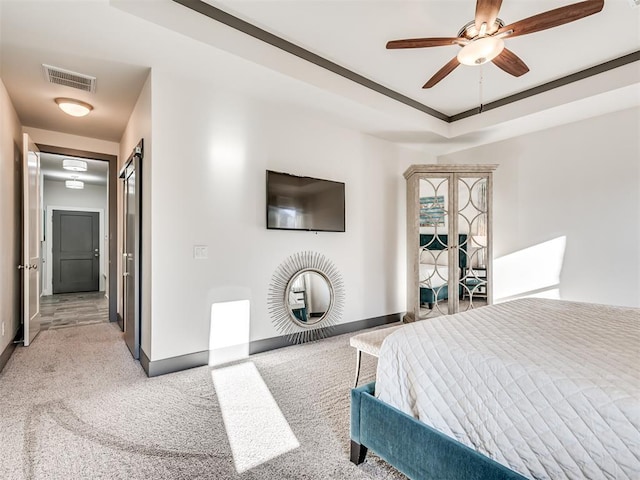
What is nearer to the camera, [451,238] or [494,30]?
[494,30]

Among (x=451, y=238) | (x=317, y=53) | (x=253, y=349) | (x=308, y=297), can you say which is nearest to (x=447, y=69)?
(x=317, y=53)

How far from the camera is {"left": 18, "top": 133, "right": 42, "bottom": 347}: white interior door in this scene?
3.34 m

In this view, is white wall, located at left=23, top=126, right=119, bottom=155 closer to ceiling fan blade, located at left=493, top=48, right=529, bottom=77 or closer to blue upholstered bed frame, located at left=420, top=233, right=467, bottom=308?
blue upholstered bed frame, located at left=420, top=233, right=467, bottom=308

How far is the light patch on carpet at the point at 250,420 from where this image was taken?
1.74 m

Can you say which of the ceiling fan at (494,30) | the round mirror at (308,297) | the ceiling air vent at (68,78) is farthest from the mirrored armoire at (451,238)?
the ceiling air vent at (68,78)

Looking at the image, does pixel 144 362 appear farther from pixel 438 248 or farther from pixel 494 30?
pixel 494 30

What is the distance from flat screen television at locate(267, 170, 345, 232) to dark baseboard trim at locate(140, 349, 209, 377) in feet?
4.62

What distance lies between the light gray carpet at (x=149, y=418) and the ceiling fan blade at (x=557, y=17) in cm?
270

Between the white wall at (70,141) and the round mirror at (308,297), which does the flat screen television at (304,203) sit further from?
the white wall at (70,141)

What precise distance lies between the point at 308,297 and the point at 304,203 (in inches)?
42.3

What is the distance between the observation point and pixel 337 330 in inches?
156

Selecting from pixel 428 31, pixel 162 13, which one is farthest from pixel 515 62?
pixel 162 13

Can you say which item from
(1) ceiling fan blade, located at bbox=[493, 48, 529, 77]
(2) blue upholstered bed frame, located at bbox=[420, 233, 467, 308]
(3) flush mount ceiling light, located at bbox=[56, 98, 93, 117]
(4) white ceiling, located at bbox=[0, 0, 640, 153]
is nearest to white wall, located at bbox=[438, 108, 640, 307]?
(4) white ceiling, located at bbox=[0, 0, 640, 153]

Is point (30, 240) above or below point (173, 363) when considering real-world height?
above
